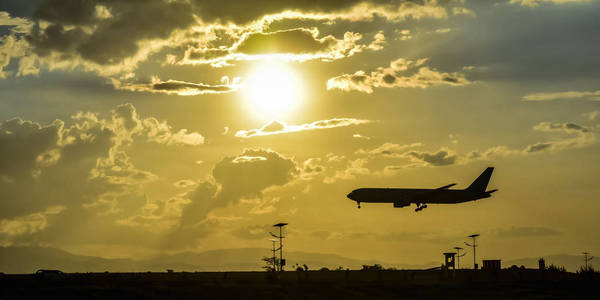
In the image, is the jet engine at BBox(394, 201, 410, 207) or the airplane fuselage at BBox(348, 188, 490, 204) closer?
the airplane fuselage at BBox(348, 188, 490, 204)

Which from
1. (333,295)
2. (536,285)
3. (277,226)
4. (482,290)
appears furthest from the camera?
(277,226)

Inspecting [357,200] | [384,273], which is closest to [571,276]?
[384,273]

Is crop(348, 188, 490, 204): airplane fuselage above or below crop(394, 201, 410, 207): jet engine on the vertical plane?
above

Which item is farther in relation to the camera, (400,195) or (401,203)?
(400,195)

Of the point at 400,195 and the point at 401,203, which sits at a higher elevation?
the point at 400,195

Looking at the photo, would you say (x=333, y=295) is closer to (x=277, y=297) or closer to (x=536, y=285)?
(x=277, y=297)

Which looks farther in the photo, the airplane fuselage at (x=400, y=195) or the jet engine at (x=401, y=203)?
the jet engine at (x=401, y=203)

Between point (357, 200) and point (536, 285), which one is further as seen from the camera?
point (357, 200)

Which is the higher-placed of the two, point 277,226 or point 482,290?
point 277,226

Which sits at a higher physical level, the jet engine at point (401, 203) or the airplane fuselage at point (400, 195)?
the airplane fuselage at point (400, 195)

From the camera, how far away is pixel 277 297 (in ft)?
348

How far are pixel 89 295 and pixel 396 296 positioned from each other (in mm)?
45693

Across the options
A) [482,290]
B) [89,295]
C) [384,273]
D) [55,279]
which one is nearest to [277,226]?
[384,273]

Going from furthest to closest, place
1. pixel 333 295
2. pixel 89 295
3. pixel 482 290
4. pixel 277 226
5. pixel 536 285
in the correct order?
pixel 277 226, pixel 536 285, pixel 482 290, pixel 333 295, pixel 89 295
